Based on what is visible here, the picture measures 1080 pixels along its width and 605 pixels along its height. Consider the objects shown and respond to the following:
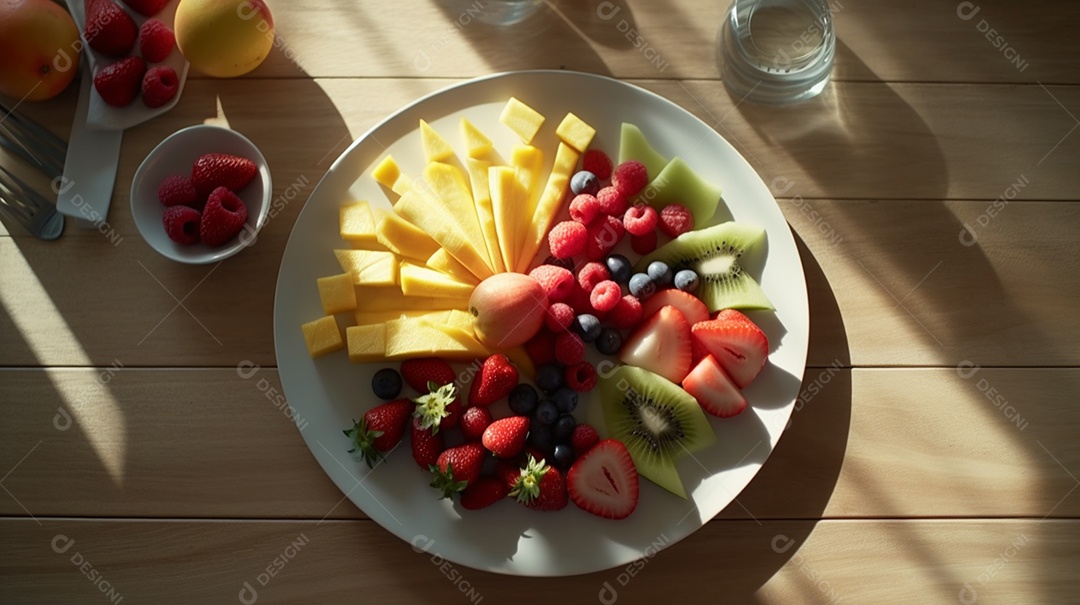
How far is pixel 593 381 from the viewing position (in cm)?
155

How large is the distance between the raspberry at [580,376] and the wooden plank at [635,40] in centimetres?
67

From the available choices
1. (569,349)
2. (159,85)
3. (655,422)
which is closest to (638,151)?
(569,349)

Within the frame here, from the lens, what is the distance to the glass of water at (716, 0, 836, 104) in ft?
5.64

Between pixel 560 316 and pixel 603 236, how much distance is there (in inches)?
7.5

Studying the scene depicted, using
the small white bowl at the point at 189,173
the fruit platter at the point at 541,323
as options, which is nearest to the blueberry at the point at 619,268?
the fruit platter at the point at 541,323

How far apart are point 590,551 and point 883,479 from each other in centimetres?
62

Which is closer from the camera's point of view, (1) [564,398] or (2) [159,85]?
(1) [564,398]

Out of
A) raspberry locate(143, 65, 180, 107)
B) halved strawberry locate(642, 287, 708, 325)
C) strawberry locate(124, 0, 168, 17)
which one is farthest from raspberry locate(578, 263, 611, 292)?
strawberry locate(124, 0, 168, 17)

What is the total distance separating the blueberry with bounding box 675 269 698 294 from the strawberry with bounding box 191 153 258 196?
870 mm

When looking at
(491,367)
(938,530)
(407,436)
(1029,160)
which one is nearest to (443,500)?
(407,436)

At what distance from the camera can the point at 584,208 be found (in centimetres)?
158

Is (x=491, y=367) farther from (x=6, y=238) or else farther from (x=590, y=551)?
(x=6, y=238)

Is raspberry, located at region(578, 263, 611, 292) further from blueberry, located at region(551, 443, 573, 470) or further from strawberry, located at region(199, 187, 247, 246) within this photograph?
strawberry, located at region(199, 187, 247, 246)

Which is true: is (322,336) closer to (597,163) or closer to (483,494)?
(483,494)
